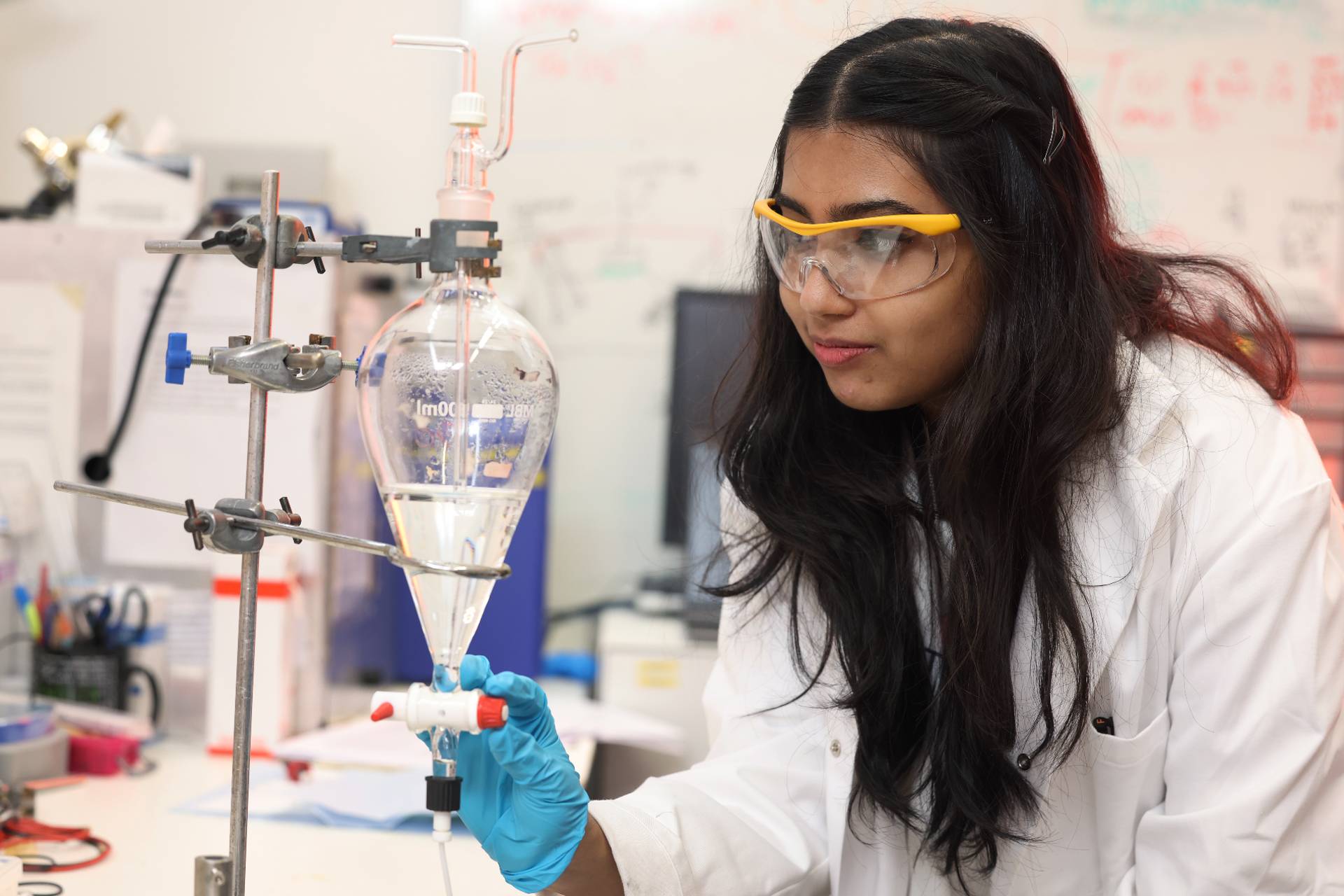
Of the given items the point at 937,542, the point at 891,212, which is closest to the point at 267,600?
the point at 937,542

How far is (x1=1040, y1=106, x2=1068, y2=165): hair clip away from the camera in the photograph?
3.58 ft

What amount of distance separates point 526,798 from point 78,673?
988 mm

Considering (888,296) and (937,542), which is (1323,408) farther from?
(888,296)

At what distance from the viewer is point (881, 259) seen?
1.07 metres

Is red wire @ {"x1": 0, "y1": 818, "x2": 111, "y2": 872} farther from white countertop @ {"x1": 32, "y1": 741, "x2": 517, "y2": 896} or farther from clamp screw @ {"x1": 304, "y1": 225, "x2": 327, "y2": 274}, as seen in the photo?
clamp screw @ {"x1": 304, "y1": 225, "x2": 327, "y2": 274}

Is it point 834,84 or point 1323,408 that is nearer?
point 834,84

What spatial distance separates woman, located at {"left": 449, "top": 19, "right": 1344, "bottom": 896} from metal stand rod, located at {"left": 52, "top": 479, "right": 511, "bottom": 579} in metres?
→ 0.24

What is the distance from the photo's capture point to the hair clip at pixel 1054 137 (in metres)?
1.09

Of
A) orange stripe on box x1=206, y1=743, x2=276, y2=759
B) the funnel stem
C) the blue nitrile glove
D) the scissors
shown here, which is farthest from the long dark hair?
the scissors

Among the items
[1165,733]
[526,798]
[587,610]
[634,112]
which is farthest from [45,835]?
[634,112]

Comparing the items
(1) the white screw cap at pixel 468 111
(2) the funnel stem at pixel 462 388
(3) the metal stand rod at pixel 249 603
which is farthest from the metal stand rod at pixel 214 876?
(1) the white screw cap at pixel 468 111

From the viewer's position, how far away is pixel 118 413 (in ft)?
5.83

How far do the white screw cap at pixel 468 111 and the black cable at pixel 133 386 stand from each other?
1100 mm

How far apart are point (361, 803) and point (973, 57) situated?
3.51 ft
